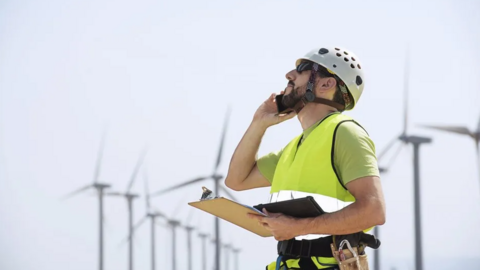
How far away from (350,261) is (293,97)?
1.31m

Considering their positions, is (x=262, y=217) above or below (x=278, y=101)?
below

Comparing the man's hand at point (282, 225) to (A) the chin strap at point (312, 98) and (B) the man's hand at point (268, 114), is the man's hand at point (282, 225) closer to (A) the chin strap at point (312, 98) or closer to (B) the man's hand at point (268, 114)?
(A) the chin strap at point (312, 98)

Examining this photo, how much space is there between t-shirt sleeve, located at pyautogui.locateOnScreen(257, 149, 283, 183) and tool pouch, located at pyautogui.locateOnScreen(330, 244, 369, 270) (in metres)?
1.27

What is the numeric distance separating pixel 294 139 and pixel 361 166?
0.96 m

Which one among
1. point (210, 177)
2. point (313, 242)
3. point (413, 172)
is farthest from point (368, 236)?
point (210, 177)

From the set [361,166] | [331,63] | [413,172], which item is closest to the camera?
[361,166]

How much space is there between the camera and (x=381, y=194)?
5.60m

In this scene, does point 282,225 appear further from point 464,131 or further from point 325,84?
point 464,131

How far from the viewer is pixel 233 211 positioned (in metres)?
5.90

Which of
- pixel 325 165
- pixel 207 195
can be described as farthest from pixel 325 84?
pixel 207 195

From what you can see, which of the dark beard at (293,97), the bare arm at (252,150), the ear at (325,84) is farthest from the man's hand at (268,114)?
the ear at (325,84)

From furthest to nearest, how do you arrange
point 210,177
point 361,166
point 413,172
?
point 210,177
point 413,172
point 361,166

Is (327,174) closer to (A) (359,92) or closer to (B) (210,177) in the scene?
(A) (359,92)

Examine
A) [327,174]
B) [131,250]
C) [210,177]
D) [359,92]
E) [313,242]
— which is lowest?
[131,250]
